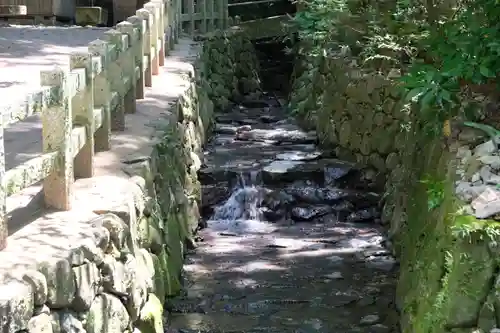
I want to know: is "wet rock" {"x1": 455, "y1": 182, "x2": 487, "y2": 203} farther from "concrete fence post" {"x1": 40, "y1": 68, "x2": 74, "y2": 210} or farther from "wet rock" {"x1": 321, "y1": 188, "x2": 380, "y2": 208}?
"wet rock" {"x1": 321, "y1": 188, "x2": 380, "y2": 208}

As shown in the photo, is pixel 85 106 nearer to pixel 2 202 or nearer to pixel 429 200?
pixel 2 202

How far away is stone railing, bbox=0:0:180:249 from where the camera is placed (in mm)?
4520

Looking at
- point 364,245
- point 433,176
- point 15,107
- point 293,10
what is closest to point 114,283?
point 15,107

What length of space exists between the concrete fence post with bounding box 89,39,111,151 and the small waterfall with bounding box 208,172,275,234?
2.96 m

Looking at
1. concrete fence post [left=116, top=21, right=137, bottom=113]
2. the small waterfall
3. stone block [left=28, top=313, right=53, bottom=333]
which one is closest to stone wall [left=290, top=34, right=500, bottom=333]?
the small waterfall

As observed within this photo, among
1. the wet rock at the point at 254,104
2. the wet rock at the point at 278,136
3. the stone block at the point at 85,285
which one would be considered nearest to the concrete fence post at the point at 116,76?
the stone block at the point at 85,285

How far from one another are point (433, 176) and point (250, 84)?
11.7m

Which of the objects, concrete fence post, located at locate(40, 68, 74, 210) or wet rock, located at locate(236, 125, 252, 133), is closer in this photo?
concrete fence post, located at locate(40, 68, 74, 210)

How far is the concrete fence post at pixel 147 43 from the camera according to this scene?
912 cm

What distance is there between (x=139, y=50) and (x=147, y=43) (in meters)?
1.06

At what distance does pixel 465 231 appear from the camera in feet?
15.0

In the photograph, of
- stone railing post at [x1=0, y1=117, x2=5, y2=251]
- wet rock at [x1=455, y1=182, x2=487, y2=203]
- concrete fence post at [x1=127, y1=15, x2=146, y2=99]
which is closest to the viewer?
stone railing post at [x1=0, y1=117, x2=5, y2=251]

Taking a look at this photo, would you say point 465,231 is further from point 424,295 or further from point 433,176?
point 433,176

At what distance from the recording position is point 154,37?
10.2 meters
